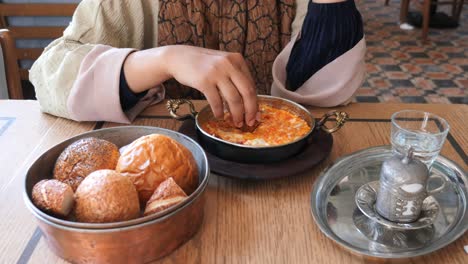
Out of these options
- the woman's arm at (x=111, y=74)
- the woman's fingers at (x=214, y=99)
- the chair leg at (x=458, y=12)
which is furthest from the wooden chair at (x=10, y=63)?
the chair leg at (x=458, y=12)

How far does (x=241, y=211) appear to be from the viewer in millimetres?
651

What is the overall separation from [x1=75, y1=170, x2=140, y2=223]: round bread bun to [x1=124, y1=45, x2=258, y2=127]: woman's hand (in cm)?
28

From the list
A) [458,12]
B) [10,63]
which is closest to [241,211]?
[10,63]

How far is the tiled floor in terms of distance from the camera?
107 inches

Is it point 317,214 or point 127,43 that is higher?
point 127,43

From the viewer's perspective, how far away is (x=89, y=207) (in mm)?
527

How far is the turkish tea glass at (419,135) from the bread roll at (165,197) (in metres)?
0.33

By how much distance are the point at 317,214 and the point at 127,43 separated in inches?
28.7

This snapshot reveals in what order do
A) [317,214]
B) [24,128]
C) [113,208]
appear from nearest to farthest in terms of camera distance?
1. [113,208]
2. [317,214]
3. [24,128]

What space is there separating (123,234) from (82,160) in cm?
16

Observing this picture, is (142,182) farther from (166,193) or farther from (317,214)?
(317,214)

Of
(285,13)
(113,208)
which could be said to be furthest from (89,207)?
(285,13)

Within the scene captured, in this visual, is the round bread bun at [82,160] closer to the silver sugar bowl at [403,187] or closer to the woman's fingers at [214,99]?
the woman's fingers at [214,99]

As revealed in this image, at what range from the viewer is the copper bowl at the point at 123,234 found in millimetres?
499
